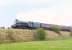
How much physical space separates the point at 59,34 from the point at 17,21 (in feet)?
24.0

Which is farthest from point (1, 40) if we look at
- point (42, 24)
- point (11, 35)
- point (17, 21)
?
point (42, 24)

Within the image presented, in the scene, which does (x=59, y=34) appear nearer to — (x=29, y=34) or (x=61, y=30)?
(x=61, y=30)

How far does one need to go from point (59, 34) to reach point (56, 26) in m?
1.40

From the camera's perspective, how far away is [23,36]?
38094 millimetres

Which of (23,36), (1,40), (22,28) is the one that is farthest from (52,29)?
(1,40)

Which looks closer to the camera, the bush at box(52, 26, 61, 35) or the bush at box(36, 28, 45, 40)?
the bush at box(36, 28, 45, 40)

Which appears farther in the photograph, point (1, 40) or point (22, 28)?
point (22, 28)

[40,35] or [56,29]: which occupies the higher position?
[56,29]

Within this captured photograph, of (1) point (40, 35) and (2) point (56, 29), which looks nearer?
(1) point (40, 35)

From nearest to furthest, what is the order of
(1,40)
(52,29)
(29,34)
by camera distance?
(1,40)
(29,34)
(52,29)

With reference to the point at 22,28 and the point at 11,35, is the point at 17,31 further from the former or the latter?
the point at 22,28

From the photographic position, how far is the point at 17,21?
41.3 m

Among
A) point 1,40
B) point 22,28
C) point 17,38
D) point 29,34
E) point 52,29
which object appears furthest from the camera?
point 52,29

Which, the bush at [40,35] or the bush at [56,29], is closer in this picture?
the bush at [40,35]
